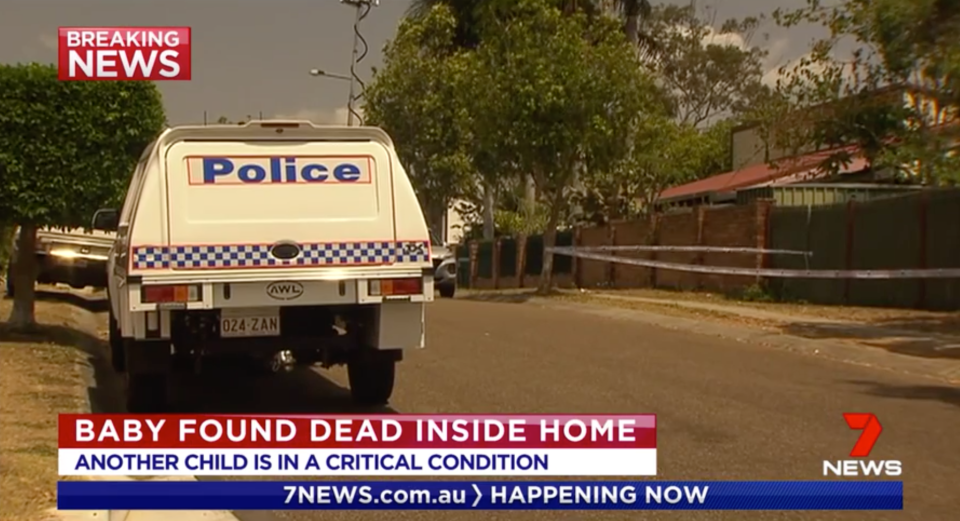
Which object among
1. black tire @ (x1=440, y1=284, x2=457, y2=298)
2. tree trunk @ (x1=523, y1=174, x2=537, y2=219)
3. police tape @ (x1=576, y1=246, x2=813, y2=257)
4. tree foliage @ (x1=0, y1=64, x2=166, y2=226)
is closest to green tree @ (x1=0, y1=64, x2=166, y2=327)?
tree foliage @ (x1=0, y1=64, x2=166, y2=226)

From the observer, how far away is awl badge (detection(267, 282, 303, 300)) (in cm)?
845

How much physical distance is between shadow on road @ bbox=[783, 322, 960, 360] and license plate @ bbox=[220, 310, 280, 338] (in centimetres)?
852

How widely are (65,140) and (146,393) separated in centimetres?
495

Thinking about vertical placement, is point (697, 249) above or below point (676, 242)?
below

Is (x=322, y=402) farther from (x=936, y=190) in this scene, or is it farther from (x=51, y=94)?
(x=936, y=190)

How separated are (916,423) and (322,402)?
495 centimetres

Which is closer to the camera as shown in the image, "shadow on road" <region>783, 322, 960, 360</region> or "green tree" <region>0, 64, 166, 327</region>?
"green tree" <region>0, 64, 166, 327</region>

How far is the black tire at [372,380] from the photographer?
9.59 m

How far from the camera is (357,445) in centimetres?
819

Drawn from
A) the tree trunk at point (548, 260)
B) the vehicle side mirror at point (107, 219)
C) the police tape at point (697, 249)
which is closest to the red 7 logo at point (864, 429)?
the vehicle side mirror at point (107, 219)

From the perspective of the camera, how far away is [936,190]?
1906 cm

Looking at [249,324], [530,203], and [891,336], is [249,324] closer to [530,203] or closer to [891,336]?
[891,336]

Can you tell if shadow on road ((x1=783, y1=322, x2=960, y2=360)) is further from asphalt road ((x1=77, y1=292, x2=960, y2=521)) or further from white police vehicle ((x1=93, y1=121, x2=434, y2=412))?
white police vehicle ((x1=93, y1=121, x2=434, y2=412))

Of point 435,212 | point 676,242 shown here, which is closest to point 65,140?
point 676,242
